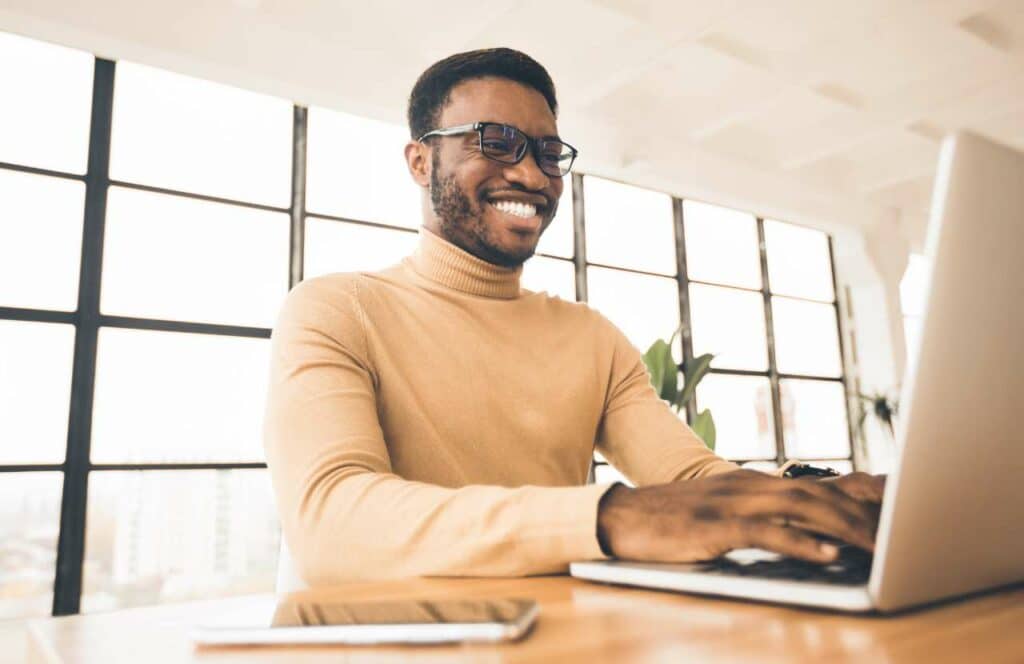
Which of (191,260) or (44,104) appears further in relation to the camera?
(191,260)

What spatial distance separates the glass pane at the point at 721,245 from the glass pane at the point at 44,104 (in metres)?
4.20

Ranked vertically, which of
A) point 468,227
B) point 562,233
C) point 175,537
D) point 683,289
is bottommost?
point 175,537

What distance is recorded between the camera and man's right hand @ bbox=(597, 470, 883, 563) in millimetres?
545

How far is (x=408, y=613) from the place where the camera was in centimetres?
44

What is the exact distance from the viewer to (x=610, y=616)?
48cm

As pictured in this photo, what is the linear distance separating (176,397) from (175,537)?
647 mm

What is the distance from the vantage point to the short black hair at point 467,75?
55.0 inches

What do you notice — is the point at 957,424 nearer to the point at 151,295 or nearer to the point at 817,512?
the point at 817,512

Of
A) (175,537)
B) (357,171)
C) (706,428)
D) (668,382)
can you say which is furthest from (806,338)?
(175,537)

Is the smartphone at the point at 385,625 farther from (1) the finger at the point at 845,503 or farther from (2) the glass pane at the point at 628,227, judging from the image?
(2) the glass pane at the point at 628,227

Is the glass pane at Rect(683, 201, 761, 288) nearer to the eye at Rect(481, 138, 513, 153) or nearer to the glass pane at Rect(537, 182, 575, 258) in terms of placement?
the glass pane at Rect(537, 182, 575, 258)

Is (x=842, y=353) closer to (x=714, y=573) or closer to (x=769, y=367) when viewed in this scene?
(x=769, y=367)

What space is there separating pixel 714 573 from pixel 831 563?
3.6 inches

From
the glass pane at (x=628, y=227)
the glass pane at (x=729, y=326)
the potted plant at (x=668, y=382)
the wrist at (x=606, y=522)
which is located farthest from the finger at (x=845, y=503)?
the glass pane at (x=729, y=326)
